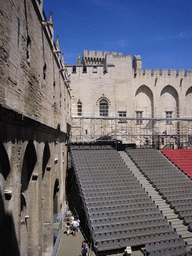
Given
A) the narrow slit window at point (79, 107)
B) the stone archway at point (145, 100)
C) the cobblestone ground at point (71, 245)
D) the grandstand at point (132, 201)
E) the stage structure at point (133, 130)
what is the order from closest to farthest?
1. the cobblestone ground at point (71, 245)
2. the grandstand at point (132, 201)
3. the stage structure at point (133, 130)
4. the narrow slit window at point (79, 107)
5. the stone archway at point (145, 100)

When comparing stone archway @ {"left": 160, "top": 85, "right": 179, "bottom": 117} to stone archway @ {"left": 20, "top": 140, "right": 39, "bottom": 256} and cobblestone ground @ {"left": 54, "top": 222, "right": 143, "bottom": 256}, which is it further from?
stone archway @ {"left": 20, "top": 140, "right": 39, "bottom": 256}

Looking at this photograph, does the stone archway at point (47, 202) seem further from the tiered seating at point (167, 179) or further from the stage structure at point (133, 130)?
the stage structure at point (133, 130)

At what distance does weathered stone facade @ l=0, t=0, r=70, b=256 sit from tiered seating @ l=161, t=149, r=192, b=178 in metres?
12.7

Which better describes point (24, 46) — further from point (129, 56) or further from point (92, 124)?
point (129, 56)

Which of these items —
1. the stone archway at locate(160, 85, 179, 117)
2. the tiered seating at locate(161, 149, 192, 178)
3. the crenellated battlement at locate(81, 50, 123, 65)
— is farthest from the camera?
the crenellated battlement at locate(81, 50, 123, 65)

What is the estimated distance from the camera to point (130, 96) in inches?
928

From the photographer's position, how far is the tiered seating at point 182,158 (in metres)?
18.6

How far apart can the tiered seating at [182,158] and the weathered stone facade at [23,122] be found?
12651mm

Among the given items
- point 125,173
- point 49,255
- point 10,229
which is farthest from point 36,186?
point 125,173

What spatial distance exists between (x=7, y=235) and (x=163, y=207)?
10.2 metres

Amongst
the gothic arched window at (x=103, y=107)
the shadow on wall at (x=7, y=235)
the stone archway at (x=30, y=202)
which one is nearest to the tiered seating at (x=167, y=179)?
the gothic arched window at (x=103, y=107)

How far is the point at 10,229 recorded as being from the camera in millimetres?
5492

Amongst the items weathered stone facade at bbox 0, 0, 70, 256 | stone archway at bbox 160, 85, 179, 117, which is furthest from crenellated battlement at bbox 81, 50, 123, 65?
weathered stone facade at bbox 0, 0, 70, 256

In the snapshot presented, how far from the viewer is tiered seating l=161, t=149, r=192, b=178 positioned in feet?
61.0
